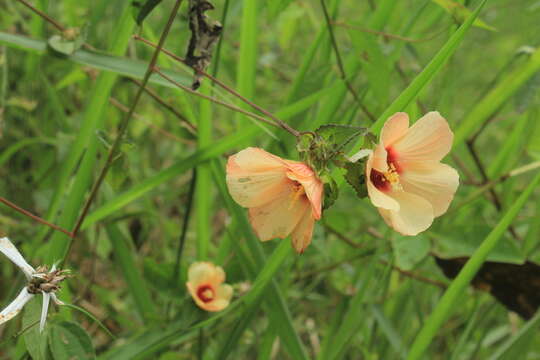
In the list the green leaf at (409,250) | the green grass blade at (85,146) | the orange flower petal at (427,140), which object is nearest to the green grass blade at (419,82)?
the orange flower petal at (427,140)

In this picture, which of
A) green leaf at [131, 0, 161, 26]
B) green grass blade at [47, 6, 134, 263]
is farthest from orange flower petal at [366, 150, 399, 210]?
green grass blade at [47, 6, 134, 263]

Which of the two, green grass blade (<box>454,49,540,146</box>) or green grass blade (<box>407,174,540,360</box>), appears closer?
green grass blade (<box>407,174,540,360</box>)

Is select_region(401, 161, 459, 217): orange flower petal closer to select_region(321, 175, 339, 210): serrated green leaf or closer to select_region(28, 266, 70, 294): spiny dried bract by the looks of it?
select_region(321, 175, 339, 210): serrated green leaf

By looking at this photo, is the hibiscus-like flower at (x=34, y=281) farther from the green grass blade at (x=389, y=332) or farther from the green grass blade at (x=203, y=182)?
the green grass blade at (x=389, y=332)

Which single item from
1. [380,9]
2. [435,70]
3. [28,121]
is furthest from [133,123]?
[435,70]

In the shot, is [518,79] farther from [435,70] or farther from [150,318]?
[150,318]
